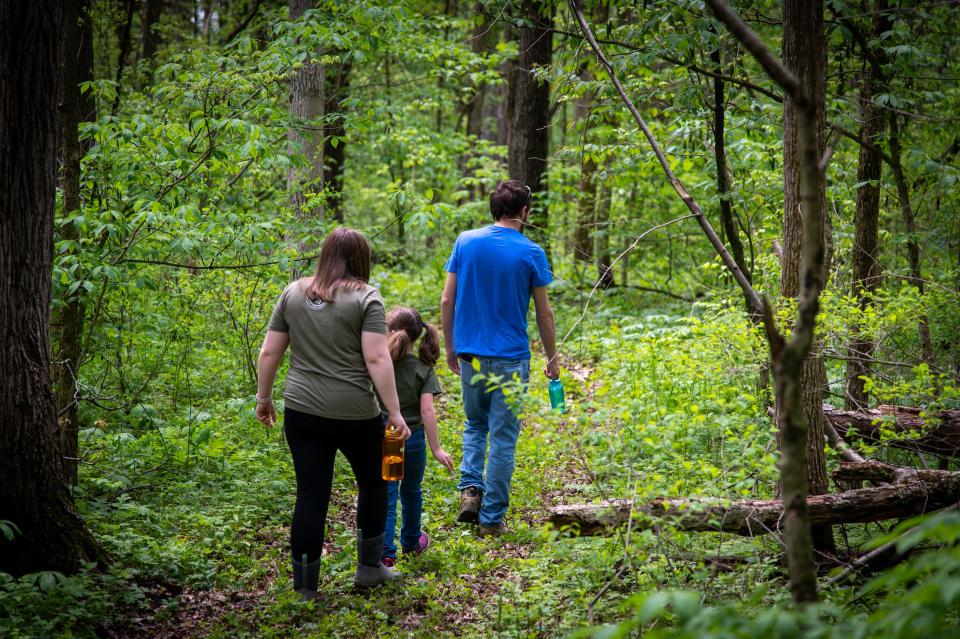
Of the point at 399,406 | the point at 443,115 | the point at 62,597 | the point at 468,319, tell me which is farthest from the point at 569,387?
the point at 443,115

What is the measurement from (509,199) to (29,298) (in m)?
3.04

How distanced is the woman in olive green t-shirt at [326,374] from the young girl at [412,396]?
0.35 m

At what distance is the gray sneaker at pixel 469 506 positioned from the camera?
18.0 feet

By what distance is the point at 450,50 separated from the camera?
12406mm

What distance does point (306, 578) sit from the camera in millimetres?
4301

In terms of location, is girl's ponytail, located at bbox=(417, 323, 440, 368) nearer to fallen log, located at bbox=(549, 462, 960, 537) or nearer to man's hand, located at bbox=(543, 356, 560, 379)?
man's hand, located at bbox=(543, 356, 560, 379)

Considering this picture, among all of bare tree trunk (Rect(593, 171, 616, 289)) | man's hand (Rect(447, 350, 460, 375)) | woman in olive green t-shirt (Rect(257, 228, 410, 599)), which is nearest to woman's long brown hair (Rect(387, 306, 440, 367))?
woman in olive green t-shirt (Rect(257, 228, 410, 599))

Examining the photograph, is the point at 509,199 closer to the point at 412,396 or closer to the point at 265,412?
the point at 412,396

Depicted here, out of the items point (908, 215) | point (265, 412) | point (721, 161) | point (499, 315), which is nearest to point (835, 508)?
point (499, 315)

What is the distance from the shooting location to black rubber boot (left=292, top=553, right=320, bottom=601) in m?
4.29

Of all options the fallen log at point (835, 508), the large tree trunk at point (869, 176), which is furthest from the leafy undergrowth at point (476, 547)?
the large tree trunk at point (869, 176)

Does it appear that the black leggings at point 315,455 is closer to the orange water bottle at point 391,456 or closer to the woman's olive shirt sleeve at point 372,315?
the orange water bottle at point 391,456

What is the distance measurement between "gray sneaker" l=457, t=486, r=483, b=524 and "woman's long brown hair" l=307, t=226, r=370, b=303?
79.8 inches

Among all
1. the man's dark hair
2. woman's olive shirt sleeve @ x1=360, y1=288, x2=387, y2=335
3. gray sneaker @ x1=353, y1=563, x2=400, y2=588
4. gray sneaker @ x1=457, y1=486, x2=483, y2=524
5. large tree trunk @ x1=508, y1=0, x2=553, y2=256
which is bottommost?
gray sneaker @ x1=353, y1=563, x2=400, y2=588
